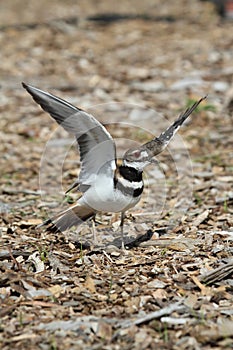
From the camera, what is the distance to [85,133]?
3986 millimetres

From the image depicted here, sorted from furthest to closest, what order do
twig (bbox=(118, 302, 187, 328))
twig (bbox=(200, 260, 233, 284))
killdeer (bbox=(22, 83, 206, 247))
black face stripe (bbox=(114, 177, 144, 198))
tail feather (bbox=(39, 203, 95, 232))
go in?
tail feather (bbox=(39, 203, 95, 232)), black face stripe (bbox=(114, 177, 144, 198)), killdeer (bbox=(22, 83, 206, 247)), twig (bbox=(200, 260, 233, 284)), twig (bbox=(118, 302, 187, 328))

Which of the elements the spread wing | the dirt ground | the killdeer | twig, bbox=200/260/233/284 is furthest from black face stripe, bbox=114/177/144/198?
twig, bbox=200/260/233/284

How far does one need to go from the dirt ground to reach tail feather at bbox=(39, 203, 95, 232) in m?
0.08

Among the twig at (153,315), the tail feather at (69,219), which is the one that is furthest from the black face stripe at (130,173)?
the twig at (153,315)

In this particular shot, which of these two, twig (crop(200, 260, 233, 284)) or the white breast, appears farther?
the white breast

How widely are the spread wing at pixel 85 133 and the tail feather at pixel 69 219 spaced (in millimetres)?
255

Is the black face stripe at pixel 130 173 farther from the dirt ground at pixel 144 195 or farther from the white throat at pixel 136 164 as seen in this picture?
the dirt ground at pixel 144 195

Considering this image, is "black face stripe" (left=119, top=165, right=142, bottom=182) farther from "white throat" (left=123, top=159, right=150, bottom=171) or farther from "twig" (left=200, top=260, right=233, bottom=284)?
"twig" (left=200, top=260, right=233, bottom=284)

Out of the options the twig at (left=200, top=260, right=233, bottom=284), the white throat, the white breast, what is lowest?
the twig at (left=200, top=260, right=233, bottom=284)

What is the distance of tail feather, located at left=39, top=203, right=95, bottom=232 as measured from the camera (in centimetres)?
447

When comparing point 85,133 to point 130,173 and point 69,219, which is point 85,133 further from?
point 69,219

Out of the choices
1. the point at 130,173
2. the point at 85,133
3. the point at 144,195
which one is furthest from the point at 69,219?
the point at 144,195

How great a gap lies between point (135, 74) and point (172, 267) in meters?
5.09

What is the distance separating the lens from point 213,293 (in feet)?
12.0
